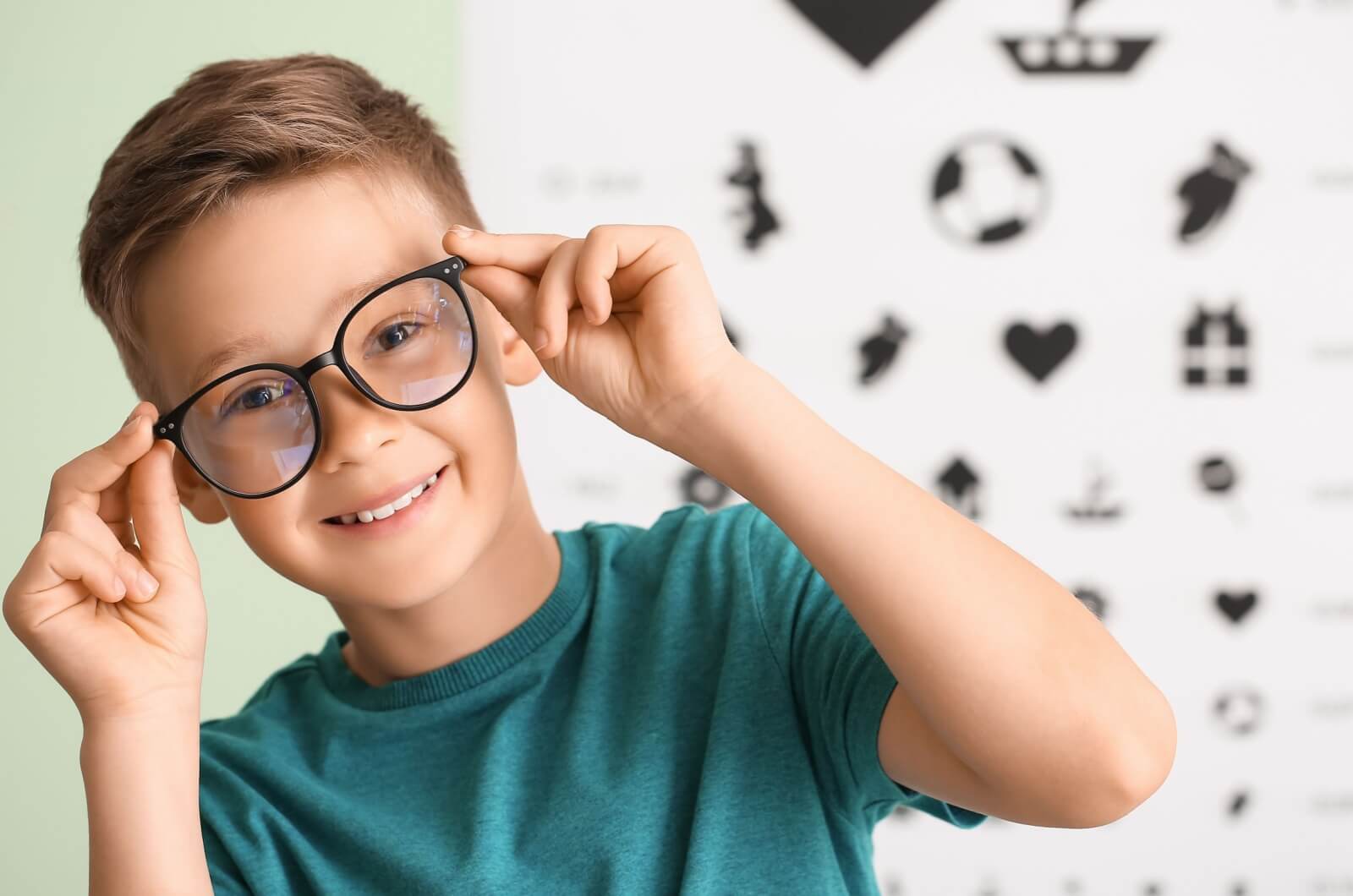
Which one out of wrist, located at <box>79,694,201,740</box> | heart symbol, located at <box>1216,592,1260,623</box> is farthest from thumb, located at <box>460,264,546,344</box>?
heart symbol, located at <box>1216,592,1260,623</box>

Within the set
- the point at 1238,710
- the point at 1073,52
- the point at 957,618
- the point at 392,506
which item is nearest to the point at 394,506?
the point at 392,506

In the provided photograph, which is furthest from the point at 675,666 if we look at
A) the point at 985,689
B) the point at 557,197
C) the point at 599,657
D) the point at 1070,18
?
the point at 1070,18

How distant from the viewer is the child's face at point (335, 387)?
3.19 feet

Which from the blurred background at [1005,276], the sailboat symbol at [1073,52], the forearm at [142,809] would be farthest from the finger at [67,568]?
the sailboat symbol at [1073,52]

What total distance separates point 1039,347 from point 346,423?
5.10 feet

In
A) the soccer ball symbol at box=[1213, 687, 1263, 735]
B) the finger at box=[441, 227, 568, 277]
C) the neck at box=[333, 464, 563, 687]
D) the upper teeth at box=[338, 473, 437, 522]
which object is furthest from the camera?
the soccer ball symbol at box=[1213, 687, 1263, 735]

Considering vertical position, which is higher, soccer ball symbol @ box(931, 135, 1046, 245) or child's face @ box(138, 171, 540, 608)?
child's face @ box(138, 171, 540, 608)

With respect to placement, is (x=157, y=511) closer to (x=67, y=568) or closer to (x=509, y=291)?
(x=67, y=568)

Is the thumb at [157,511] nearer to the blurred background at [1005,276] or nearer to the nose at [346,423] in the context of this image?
the nose at [346,423]

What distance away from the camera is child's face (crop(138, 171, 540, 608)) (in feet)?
3.19

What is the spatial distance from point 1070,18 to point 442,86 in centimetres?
111

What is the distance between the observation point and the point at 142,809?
0.95 meters

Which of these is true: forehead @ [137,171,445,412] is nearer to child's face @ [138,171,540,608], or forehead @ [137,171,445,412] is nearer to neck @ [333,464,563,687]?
child's face @ [138,171,540,608]

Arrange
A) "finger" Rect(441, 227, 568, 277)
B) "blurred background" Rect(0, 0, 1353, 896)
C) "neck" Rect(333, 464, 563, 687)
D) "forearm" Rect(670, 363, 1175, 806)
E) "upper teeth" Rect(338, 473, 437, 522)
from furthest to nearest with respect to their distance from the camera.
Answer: "blurred background" Rect(0, 0, 1353, 896) < "neck" Rect(333, 464, 563, 687) < "upper teeth" Rect(338, 473, 437, 522) < "finger" Rect(441, 227, 568, 277) < "forearm" Rect(670, 363, 1175, 806)
